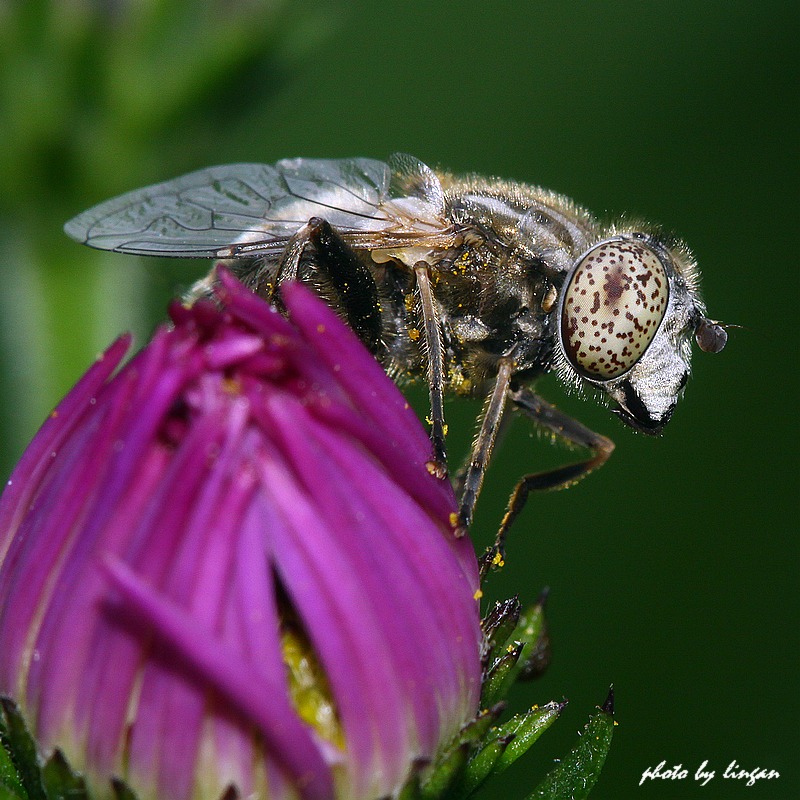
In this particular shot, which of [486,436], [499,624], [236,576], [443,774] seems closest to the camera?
[236,576]

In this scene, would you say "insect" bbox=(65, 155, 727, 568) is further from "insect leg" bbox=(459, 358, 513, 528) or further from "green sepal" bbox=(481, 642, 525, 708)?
"green sepal" bbox=(481, 642, 525, 708)

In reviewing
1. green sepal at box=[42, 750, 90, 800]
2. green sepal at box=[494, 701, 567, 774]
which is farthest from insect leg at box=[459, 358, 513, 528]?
green sepal at box=[42, 750, 90, 800]

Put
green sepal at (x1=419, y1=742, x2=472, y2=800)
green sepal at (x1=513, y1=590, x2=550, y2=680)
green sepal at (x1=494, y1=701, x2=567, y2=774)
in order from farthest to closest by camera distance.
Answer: green sepal at (x1=513, y1=590, x2=550, y2=680) < green sepal at (x1=494, y1=701, x2=567, y2=774) < green sepal at (x1=419, y1=742, x2=472, y2=800)

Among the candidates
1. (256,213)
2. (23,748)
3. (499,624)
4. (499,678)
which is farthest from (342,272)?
(23,748)

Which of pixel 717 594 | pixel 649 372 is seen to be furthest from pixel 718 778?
pixel 649 372

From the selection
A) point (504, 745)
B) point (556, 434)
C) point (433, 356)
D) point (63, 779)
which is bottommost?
point (504, 745)

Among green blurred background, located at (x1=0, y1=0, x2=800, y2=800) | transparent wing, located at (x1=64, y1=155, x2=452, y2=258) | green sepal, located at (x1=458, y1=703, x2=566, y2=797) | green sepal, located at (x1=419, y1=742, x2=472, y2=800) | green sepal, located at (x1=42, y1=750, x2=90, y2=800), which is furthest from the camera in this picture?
green blurred background, located at (x1=0, y1=0, x2=800, y2=800)

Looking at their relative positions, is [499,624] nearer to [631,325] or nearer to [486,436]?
[486,436]

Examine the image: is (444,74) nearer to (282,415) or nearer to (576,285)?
(576,285)
